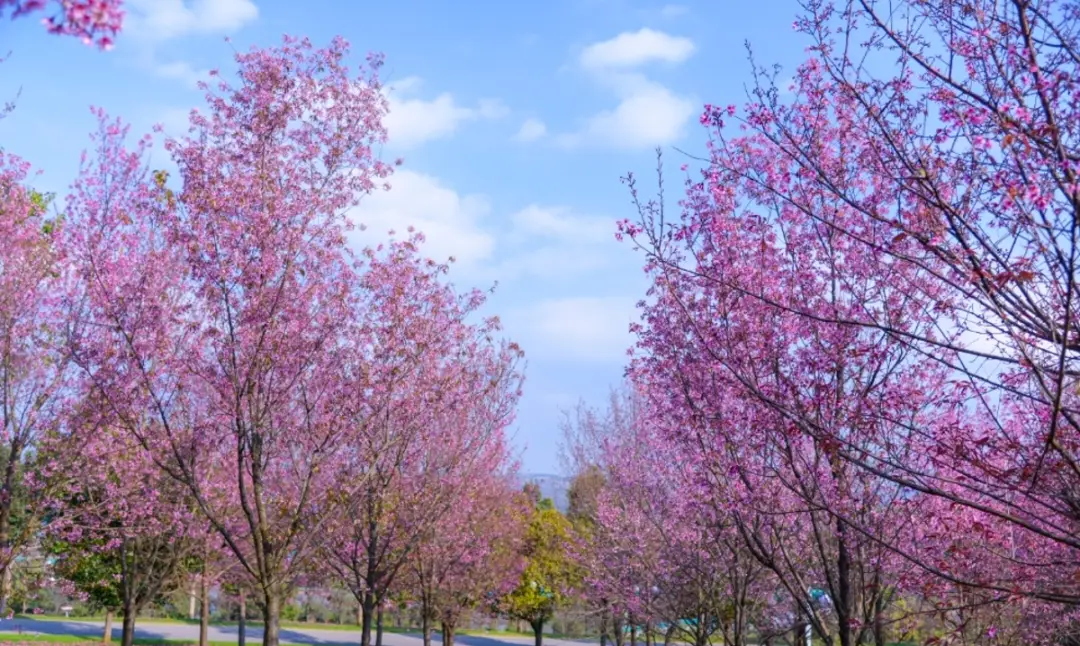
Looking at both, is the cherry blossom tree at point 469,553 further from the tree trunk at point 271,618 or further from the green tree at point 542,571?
the tree trunk at point 271,618

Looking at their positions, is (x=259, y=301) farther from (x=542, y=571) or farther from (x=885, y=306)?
(x=542, y=571)

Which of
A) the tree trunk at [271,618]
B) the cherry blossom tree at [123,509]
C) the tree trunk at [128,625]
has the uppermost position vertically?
the cherry blossom tree at [123,509]

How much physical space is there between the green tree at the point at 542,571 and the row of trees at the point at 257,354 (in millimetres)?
15774

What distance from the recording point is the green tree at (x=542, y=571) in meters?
33.3

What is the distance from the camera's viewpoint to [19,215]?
1443 cm

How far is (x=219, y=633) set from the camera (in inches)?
1523

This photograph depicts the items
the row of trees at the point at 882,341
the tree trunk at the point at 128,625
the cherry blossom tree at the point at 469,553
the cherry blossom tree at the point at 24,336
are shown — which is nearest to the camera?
the row of trees at the point at 882,341

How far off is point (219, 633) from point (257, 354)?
109ft

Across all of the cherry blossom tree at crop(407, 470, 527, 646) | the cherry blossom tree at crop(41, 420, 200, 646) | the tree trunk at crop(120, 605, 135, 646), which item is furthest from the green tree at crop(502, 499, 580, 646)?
the tree trunk at crop(120, 605, 135, 646)

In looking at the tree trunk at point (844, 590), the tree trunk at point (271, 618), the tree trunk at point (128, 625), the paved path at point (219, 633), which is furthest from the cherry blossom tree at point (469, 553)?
the paved path at point (219, 633)

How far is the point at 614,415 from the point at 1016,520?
19876 millimetres

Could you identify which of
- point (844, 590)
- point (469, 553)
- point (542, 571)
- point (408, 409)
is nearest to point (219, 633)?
point (542, 571)

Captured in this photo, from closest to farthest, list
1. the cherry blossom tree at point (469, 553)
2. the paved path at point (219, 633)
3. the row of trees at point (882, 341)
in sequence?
the row of trees at point (882, 341)
the cherry blossom tree at point (469, 553)
the paved path at point (219, 633)

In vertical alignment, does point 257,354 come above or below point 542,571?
above
